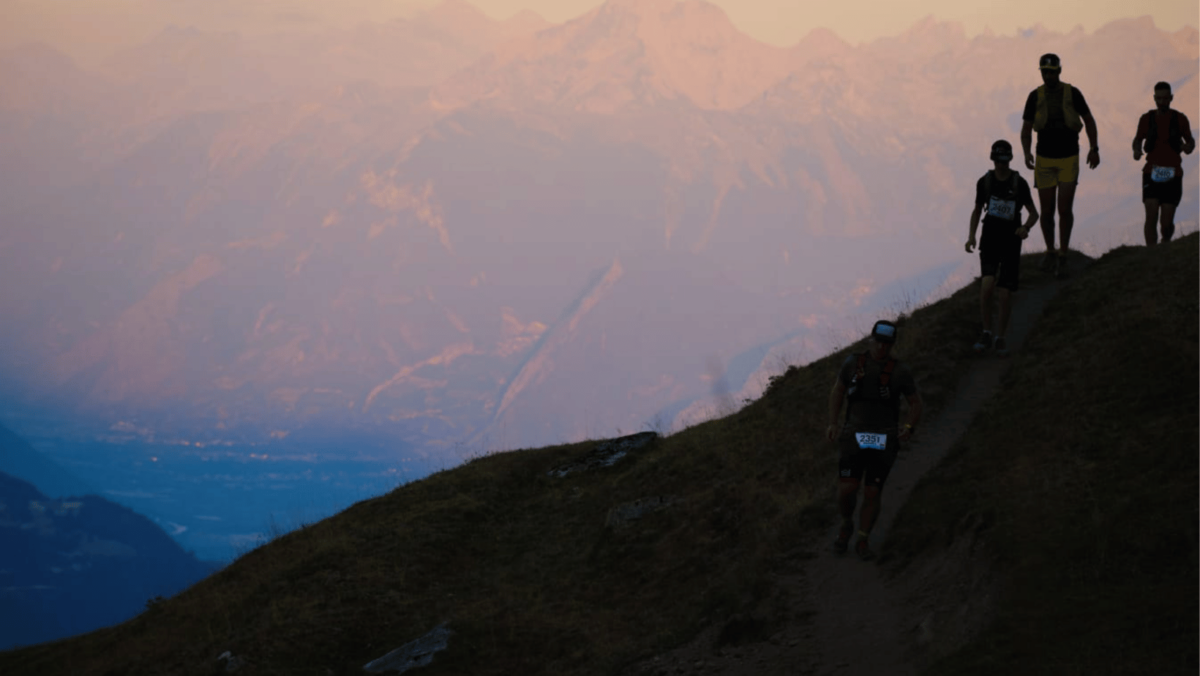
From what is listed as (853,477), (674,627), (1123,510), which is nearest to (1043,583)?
(1123,510)

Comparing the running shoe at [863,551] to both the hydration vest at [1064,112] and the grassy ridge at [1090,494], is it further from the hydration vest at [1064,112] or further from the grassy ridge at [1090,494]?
the hydration vest at [1064,112]

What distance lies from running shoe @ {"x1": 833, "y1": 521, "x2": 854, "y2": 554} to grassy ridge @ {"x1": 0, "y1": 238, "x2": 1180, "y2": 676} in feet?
2.44

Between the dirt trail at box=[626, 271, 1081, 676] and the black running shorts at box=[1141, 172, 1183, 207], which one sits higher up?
the black running shorts at box=[1141, 172, 1183, 207]

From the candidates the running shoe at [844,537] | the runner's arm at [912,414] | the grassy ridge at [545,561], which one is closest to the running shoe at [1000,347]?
the grassy ridge at [545,561]

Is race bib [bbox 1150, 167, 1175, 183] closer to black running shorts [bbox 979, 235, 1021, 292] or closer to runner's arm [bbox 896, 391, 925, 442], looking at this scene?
black running shorts [bbox 979, 235, 1021, 292]

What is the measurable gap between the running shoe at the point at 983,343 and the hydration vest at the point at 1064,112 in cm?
342

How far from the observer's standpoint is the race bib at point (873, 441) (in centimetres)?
1297

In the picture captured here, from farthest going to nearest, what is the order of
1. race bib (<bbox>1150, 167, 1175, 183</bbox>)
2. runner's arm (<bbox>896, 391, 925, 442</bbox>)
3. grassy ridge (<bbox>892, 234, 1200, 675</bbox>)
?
race bib (<bbox>1150, 167, 1175, 183</bbox>) < runner's arm (<bbox>896, 391, 925, 442</bbox>) < grassy ridge (<bbox>892, 234, 1200, 675</bbox>)

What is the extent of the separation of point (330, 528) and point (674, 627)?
10679mm

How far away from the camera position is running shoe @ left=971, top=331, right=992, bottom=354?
61.7ft

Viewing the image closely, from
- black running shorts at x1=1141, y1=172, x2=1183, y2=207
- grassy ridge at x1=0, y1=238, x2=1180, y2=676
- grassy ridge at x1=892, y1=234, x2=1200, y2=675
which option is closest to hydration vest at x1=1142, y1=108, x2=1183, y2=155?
black running shorts at x1=1141, y1=172, x2=1183, y2=207

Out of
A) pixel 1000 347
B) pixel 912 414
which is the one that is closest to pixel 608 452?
pixel 1000 347

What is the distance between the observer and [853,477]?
43.5 ft

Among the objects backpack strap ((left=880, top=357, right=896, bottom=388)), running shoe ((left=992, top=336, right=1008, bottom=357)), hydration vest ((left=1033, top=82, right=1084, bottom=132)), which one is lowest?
backpack strap ((left=880, top=357, right=896, bottom=388))
